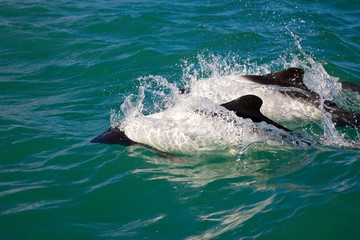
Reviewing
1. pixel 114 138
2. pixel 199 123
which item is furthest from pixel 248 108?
pixel 114 138

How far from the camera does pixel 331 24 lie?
12102mm

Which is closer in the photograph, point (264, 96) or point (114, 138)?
point (114, 138)

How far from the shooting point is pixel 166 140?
581cm

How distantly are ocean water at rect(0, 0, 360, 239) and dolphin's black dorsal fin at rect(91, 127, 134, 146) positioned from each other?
116 mm

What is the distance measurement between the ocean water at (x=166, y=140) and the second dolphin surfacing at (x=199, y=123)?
0.40 feet

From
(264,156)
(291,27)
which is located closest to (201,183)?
(264,156)

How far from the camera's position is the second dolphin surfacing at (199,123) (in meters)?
5.40

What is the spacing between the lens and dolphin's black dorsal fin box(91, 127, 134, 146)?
5.91 metres

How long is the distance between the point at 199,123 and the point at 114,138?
1.43 m

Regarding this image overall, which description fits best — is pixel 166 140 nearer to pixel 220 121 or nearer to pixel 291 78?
pixel 220 121

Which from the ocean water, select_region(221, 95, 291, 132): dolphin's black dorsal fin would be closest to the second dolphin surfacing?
select_region(221, 95, 291, 132): dolphin's black dorsal fin

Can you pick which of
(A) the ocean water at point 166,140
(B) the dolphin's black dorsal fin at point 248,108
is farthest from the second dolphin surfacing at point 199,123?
(A) the ocean water at point 166,140

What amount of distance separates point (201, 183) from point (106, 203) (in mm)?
1242

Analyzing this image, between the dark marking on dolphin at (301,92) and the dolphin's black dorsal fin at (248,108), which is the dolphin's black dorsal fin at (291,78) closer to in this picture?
the dark marking on dolphin at (301,92)
